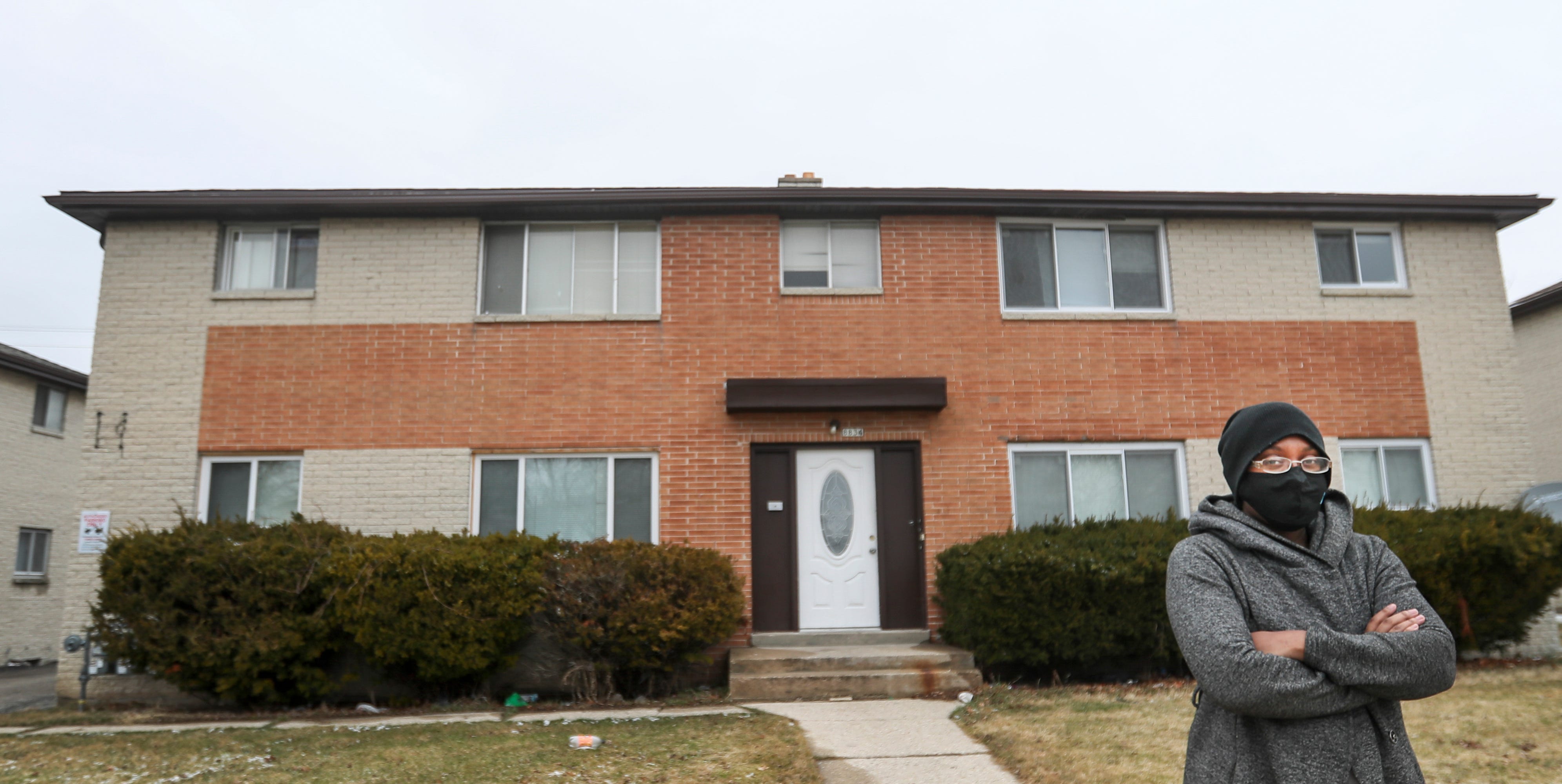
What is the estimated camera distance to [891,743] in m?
7.37

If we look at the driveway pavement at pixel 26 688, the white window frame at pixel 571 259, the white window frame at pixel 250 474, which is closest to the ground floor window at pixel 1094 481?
the white window frame at pixel 571 259

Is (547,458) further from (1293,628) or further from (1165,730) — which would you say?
(1293,628)

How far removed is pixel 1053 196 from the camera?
11.5 m

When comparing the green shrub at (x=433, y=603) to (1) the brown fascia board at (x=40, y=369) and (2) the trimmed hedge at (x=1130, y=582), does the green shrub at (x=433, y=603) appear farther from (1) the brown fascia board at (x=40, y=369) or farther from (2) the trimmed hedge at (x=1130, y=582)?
(1) the brown fascia board at (x=40, y=369)

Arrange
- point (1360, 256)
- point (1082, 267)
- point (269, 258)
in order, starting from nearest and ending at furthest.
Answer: point (269, 258), point (1082, 267), point (1360, 256)

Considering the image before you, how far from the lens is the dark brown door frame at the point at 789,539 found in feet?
35.9

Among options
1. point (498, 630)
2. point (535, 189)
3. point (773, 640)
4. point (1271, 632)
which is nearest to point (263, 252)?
point (535, 189)

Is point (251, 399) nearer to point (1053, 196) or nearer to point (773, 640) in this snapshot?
point (773, 640)

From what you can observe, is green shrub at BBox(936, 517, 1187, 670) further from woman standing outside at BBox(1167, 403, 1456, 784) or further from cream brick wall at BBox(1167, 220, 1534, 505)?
woman standing outside at BBox(1167, 403, 1456, 784)

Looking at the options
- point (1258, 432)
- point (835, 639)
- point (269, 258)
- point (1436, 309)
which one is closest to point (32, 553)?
point (269, 258)

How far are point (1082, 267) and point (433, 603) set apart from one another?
790 centimetres

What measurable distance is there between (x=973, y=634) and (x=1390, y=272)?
7.03 m

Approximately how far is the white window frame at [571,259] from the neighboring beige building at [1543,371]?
52.4 ft

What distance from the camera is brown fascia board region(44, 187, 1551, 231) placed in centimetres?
1111
